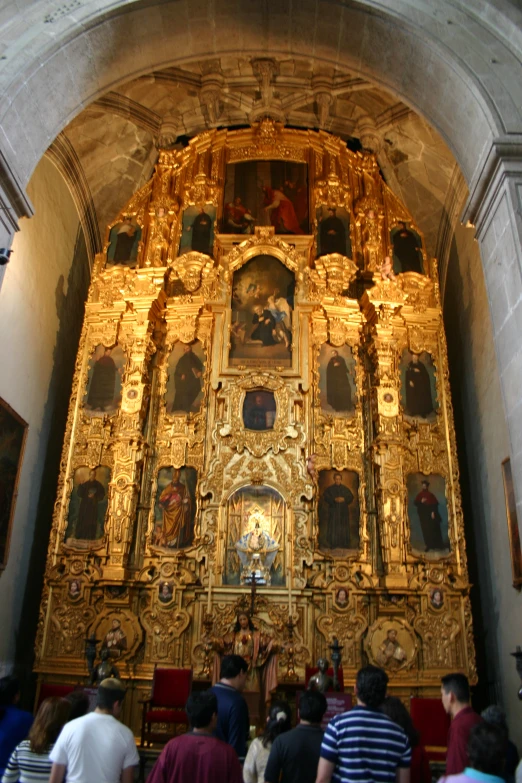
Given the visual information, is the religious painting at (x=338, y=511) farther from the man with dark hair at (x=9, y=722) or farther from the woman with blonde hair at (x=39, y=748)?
the woman with blonde hair at (x=39, y=748)

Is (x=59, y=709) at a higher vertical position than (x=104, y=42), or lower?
lower

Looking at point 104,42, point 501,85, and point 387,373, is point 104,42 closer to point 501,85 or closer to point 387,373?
point 501,85

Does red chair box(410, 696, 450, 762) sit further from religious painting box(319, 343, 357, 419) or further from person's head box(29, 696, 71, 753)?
person's head box(29, 696, 71, 753)

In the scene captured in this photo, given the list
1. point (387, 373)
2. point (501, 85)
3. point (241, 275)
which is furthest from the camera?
point (241, 275)

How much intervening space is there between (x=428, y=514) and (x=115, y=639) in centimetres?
531

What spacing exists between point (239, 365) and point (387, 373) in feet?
8.68

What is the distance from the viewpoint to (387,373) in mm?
11719

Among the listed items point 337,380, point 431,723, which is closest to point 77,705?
point 431,723

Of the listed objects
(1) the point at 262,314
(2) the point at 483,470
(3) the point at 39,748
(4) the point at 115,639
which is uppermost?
(1) the point at 262,314

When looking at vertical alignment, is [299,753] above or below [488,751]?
below

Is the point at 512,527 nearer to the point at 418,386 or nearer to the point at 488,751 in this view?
the point at 418,386

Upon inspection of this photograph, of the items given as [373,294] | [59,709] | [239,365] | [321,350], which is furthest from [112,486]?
[59,709]

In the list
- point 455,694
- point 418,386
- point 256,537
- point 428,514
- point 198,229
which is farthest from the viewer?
point 198,229

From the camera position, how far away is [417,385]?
467 inches
